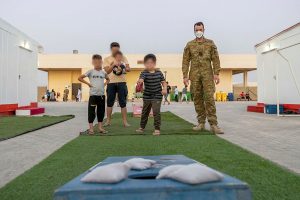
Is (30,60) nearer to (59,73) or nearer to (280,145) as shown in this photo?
(280,145)

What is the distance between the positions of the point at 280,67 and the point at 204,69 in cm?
783

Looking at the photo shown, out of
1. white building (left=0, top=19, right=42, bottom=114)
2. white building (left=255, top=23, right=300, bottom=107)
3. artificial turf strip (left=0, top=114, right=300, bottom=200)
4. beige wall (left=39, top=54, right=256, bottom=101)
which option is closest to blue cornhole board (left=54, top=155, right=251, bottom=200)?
artificial turf strip (left=0, top=114, right=300, bottom=200)

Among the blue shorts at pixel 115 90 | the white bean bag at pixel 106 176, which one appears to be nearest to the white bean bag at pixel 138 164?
the white bean bag at pixel 106 176

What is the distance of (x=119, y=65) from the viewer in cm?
771

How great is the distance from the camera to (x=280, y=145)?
5.52 m

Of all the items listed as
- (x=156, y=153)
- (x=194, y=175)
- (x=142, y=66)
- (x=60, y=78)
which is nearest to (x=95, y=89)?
(x=156, y=153)

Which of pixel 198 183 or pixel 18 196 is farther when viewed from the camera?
pixel 18 196

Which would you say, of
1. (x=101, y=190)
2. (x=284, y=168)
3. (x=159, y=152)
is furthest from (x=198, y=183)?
(x=159, y=152)

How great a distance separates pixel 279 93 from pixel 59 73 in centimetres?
3605

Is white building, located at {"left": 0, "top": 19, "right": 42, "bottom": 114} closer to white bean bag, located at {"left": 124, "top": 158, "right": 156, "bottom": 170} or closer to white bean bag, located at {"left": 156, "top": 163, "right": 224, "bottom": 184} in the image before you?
white bean bag, located at {"left": 124, "top": 158, "right": 156, "bottom": 170}

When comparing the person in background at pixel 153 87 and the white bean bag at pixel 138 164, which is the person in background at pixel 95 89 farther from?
the white bean bag at pixel 138 164

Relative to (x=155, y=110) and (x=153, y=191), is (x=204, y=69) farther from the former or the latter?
(x=153, y=191)

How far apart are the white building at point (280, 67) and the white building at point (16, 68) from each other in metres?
9.31

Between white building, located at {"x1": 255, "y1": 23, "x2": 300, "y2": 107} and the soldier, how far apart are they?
5.75m
